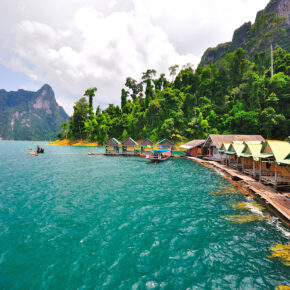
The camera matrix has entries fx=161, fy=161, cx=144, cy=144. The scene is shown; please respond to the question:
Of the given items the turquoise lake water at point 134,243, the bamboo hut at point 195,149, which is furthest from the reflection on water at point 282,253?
the bamboo hut at point 195,149

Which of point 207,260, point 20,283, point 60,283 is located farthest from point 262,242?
point 20,283

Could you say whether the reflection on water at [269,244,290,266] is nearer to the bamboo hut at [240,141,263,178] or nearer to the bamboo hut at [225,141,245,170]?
the bamboo hut at [240,141,263,178]

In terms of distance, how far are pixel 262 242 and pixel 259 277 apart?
108 inches

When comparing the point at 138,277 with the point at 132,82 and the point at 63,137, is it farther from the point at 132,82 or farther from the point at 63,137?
the point at 63,137

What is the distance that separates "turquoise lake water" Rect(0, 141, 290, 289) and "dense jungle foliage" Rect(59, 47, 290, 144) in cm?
4592

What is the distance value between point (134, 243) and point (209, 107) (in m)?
65.3

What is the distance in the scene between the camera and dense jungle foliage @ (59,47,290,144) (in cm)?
4972

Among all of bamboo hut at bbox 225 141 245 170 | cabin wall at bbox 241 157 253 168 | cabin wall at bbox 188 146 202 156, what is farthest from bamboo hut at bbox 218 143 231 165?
cabin wall at bbox 188 146 202 156

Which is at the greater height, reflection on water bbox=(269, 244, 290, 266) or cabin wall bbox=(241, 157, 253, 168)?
cabin wall bbox=(241, 157, 253, 168)

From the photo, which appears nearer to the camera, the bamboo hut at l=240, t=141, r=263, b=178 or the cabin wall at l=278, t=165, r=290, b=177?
the cabin wall at l=278, t=165, r=290, b=177

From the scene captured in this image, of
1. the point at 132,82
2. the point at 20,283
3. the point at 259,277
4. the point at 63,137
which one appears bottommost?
the point at 20,283

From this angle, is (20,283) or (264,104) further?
(264,104)

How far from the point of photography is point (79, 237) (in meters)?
8.85

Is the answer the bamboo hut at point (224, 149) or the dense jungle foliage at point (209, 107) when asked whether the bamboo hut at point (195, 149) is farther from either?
the dense jungle foliage at point (209, 107)
